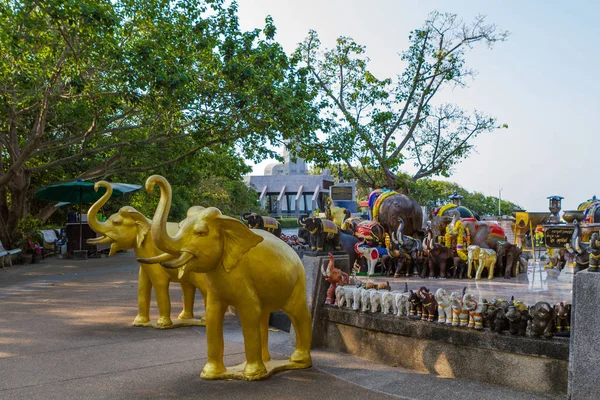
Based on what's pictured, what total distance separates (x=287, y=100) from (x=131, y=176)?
14.4 m

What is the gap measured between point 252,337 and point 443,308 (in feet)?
6.43

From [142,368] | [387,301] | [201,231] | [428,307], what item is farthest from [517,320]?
[142,368]

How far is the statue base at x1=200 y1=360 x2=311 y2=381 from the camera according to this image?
5688 millimetres

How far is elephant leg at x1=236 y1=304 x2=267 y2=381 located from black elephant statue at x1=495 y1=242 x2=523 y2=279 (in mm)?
6700

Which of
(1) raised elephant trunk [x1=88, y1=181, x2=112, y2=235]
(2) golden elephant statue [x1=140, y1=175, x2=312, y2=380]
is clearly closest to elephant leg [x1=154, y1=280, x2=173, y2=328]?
(1) raised elephant trunk [x1=88, y1=181, x2=112, y2=235]

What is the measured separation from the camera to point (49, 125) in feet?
68.0

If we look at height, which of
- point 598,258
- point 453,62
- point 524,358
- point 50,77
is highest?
point 453,62

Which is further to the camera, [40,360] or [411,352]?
[40,360]

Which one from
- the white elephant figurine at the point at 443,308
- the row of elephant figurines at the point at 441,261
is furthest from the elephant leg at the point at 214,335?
the row of elephant figurines at the point at 441,261

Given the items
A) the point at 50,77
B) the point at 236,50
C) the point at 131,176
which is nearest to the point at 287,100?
the point at 236,50

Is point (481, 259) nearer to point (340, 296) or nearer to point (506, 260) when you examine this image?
point (506, 260)

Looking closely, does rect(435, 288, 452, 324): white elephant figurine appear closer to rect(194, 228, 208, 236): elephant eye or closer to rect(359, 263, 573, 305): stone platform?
rect(359, 263, 573, 305): stone platform

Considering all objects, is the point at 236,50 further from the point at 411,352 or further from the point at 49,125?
the point at 411,352

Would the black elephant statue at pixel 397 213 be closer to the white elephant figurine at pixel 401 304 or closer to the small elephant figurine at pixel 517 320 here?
the white elephant figurine at pixel 401 304
